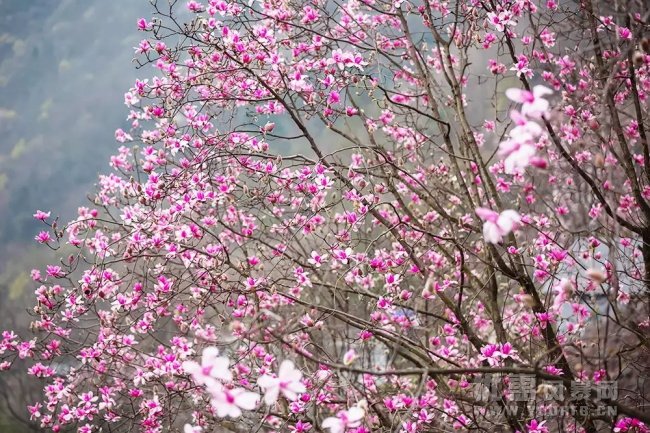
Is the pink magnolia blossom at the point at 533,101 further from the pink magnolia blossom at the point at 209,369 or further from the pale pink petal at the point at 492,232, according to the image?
the pink magnolia blossom at the point at 209,369

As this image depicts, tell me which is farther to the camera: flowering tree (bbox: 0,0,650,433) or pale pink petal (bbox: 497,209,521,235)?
flowering tree (bbox: 0,0,650,433)

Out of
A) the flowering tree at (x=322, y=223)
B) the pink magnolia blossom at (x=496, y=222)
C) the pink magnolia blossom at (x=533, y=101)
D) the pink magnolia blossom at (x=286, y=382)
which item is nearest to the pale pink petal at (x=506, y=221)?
the pink magnolia blossom at (x=496, y=222)

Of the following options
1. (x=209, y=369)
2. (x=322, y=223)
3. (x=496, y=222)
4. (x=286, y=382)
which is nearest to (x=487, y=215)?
(x=496, y=222)

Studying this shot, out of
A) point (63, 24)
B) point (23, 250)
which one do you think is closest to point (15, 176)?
point (23, 250)

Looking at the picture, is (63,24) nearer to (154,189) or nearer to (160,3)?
(160,3)

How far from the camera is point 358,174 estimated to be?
301cm

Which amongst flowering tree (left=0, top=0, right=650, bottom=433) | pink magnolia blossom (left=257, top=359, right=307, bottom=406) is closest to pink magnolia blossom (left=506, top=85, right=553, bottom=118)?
pink magnolia blossom (left=257, top=359, right=307, bottom=406)

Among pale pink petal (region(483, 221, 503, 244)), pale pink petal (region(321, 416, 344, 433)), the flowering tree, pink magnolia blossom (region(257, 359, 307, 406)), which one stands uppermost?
the flowering tree

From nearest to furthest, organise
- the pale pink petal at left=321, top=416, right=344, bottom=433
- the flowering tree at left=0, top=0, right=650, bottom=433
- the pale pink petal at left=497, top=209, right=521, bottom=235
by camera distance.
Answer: the pale pink petal at left=497, top=209, right=521, bottom=235 → the pale pink petal at left=321, top=416, right=344, bottom=433 → the flowering tree at left=0, top=0, right=650, bottom=433

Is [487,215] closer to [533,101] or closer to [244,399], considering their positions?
[533,101]

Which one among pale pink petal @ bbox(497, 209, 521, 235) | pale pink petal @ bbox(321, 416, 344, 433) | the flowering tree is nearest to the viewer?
pale pink petal @ bbox(497, 209, 521, 235)

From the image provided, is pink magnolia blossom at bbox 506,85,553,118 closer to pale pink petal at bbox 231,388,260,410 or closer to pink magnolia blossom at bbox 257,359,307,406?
pink magnolia blossom at bbox 257,359,307,406

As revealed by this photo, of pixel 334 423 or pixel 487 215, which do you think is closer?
pixel 487 215

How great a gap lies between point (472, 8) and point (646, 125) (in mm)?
1336
